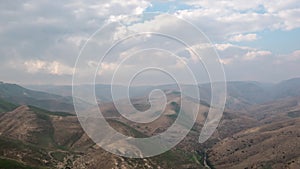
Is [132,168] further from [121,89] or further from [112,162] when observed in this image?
[121,89]

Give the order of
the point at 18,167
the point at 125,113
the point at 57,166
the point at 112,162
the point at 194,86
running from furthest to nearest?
1. the point at 112,162
2. the point at 57,166
3. the point at 18,167
4. the point at 125,113
5. the point at 194,86

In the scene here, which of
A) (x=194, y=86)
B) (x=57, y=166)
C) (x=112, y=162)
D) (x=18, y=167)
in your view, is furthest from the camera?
(x=112, y=162)

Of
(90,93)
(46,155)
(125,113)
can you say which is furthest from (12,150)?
(90,93)

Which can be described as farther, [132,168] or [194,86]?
[132,168]

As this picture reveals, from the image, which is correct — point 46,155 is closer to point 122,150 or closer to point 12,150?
point 12,150

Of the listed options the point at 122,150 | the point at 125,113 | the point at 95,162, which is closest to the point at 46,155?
the point at 95,162

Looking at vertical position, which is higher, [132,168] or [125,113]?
[125,113]

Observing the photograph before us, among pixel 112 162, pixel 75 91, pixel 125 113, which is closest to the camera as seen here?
pixel 75 91

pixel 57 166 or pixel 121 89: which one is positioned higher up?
pixel 121 89

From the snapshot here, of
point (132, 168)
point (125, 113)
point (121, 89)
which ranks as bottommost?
point (132, 168)
